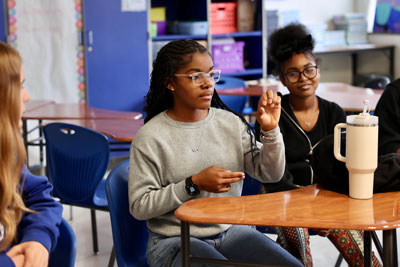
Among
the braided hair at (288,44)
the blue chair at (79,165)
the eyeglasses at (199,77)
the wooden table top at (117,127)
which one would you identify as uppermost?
the braided hair at (288,44)

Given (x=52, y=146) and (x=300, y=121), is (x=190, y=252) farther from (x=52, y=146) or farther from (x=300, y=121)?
(x=52, y=146)

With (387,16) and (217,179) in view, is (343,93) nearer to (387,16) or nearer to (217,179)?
(217,179)

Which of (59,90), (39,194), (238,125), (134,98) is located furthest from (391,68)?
(39,194)

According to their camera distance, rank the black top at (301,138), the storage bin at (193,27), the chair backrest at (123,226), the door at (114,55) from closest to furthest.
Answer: the chair backrest at (123,226) → the black top at (301,138) → the door at (114,55) → the storage bin at (193,27)

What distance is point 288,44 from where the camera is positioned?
245cm

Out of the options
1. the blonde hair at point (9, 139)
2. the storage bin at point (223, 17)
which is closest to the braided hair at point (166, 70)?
the blonde hair at point (9, 139)

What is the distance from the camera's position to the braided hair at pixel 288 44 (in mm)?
2443

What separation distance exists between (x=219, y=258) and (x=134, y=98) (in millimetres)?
3693

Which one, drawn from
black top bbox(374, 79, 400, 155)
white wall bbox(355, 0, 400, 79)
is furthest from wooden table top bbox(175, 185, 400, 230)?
white wall bbox(355, 0, 400, 79)

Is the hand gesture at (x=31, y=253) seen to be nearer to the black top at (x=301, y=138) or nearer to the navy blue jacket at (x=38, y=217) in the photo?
the navy blue jacket at (x=38, y=217)

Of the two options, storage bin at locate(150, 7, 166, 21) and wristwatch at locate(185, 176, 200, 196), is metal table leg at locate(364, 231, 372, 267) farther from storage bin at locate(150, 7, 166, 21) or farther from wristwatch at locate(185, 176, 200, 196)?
storage bin at locate(150, 7, 166, 21)

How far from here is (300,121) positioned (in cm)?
239

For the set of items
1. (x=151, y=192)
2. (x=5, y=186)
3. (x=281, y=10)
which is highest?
(x=281, y=10)

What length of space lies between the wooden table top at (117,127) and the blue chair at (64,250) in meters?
1.48
